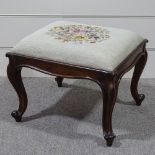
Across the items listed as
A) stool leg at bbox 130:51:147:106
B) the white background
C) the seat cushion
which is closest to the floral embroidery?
the seat cushion

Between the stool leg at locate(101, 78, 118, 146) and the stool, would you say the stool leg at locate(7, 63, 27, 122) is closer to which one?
the stool

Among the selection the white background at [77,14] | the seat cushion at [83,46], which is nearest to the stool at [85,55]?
the seat cushion at [83,46]

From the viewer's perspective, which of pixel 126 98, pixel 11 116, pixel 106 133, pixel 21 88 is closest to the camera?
pixel 106 133

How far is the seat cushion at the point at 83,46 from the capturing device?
4.46 feet

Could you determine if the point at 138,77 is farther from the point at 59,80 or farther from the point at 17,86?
the point at 17,86

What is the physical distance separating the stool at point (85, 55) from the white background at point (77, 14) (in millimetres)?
408

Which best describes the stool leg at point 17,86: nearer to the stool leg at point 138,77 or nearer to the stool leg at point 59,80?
the stool leg at point 59,80

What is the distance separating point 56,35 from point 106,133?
1.60 ft

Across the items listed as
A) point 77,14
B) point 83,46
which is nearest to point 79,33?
point 83,46

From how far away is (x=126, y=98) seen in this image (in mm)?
1893

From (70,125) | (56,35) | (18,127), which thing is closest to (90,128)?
(70,125)

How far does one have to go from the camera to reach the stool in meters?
1.36

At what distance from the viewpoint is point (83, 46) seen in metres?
1.40

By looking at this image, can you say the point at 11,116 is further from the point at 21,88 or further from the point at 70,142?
the point at 70,142
